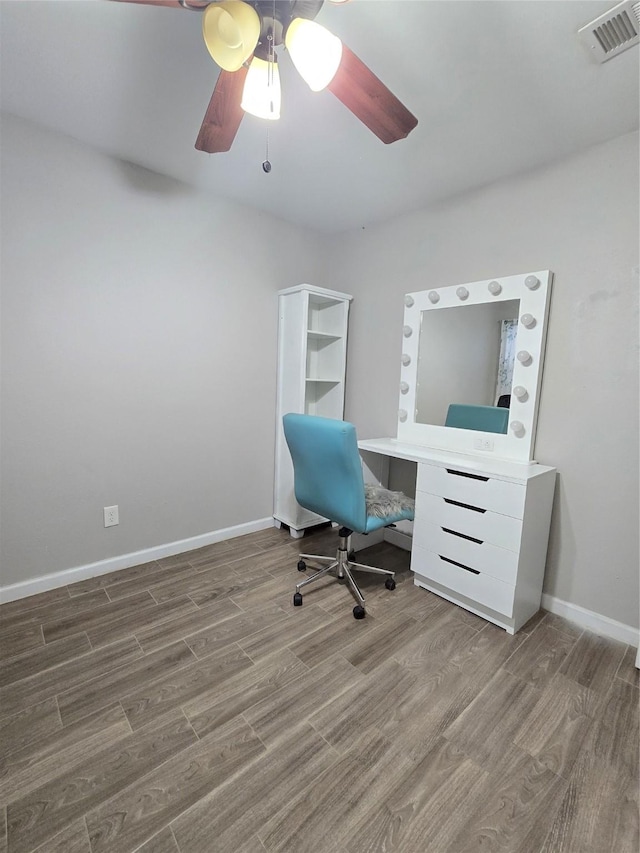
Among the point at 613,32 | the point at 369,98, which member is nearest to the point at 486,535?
the point at 369,98

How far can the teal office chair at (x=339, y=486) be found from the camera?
1.80 metres

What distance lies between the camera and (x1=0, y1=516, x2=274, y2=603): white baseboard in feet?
6.46

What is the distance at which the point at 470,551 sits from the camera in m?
1.93

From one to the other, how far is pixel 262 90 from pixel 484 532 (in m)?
1.97

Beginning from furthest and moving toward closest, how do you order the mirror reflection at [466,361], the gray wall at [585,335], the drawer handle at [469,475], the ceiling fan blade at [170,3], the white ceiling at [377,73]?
the mirror reflection at [466,361], the drawer handle at [469,475], the gray wall at [585,335], the white ceiling at [377,73], the ceiling fan blade at [170,3]

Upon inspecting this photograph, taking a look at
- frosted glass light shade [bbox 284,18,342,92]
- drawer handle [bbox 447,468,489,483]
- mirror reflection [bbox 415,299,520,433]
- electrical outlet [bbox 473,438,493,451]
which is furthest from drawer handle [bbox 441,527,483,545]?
frosted glass light shade [bbox 284,18,342,92]

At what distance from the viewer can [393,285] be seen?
2.70 meters

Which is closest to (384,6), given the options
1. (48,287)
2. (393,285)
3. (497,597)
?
(393,285)

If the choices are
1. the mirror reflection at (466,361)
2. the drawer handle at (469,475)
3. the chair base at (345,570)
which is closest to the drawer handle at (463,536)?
the drawer handle at (469,475)

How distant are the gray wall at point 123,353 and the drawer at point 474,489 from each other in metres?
1.35

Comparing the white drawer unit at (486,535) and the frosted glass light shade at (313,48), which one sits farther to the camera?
the white drawer unit at (486,535)

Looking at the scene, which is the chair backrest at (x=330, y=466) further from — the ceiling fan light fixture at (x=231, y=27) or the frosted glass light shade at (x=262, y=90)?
the ceiling fan light fixture at (x=231, y=27)

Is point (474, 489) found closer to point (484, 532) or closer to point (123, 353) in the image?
point (484, 532)

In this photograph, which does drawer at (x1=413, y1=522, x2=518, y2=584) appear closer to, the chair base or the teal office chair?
the teal office chair
